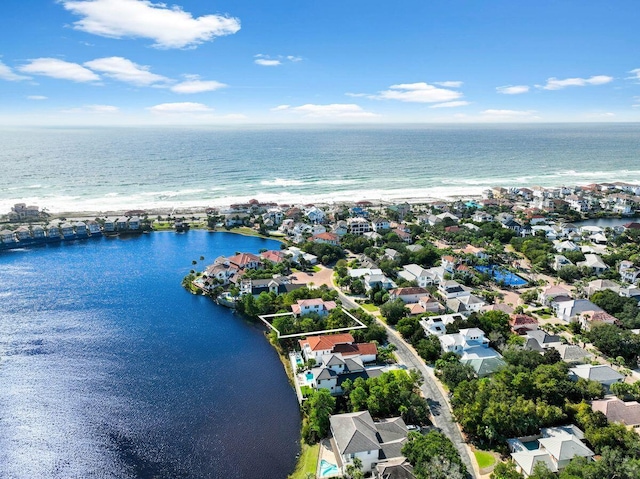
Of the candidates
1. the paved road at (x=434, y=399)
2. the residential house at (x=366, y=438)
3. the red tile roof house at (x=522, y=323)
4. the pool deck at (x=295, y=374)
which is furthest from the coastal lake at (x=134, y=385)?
the red tile roof house at (x=522, y=323)

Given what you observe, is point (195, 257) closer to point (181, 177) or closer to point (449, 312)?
point (449, 312)

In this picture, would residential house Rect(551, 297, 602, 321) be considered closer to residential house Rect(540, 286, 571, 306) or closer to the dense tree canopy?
residential house Rect(540, 286, 571, 306)

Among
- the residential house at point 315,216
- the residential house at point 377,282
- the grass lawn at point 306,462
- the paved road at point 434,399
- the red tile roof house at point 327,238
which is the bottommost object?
the grass lawn at point 306,462

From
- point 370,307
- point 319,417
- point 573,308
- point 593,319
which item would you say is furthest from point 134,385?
point 593,319

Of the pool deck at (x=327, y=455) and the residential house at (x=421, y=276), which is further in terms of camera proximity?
the residential house at (x=421, y=276)

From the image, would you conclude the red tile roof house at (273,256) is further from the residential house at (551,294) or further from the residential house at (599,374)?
the residential house at (599,374)

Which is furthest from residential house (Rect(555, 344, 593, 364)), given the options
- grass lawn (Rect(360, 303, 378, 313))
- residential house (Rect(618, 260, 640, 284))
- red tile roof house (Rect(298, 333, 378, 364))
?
residential house (Rect(618, 260, 640, 284))

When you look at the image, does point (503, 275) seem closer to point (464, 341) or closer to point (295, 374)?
point (464, 341)
